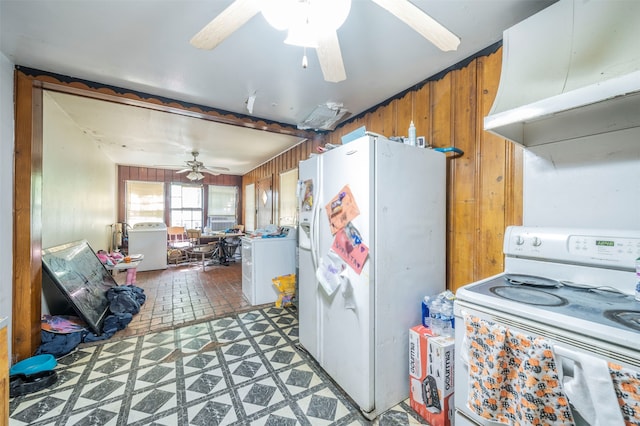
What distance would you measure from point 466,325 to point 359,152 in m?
1.06

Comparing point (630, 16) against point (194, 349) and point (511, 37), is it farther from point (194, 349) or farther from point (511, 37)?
point (194, 349)

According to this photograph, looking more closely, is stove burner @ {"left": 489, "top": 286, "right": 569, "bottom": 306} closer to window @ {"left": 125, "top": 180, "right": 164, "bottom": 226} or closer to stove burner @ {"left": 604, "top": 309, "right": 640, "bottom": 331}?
stove burner @ {"left": 604, "top": 309, "right": 640, "bottom": 331}

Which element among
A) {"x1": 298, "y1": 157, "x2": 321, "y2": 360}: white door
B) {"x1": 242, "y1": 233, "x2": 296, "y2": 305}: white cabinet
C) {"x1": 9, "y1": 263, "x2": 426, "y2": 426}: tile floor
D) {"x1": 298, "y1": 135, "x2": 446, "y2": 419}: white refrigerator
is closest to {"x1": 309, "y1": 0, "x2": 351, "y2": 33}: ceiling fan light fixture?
{"x1": 298, "y1": 135, "x2": 446, "y2": 419}: white refrigerator

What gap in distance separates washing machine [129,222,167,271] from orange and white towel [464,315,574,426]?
6.11 m

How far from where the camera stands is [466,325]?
1.01m

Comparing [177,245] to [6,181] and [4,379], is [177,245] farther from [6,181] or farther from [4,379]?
[4,379]

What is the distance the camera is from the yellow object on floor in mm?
3275

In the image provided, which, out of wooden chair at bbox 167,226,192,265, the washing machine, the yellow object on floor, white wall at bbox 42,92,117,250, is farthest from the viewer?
wooden chair at bbox 167,226,192,265

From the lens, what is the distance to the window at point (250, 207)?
21.9ft

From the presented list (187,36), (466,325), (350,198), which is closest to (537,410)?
(466,325)

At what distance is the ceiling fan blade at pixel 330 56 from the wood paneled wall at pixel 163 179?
270 inches

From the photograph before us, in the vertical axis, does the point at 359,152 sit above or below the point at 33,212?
above

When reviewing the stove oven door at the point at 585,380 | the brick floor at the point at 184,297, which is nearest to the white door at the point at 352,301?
the stove oven door at the point at 585,380

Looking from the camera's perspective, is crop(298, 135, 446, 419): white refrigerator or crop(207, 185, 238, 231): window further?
crop(207, 185, 238, 231): window
